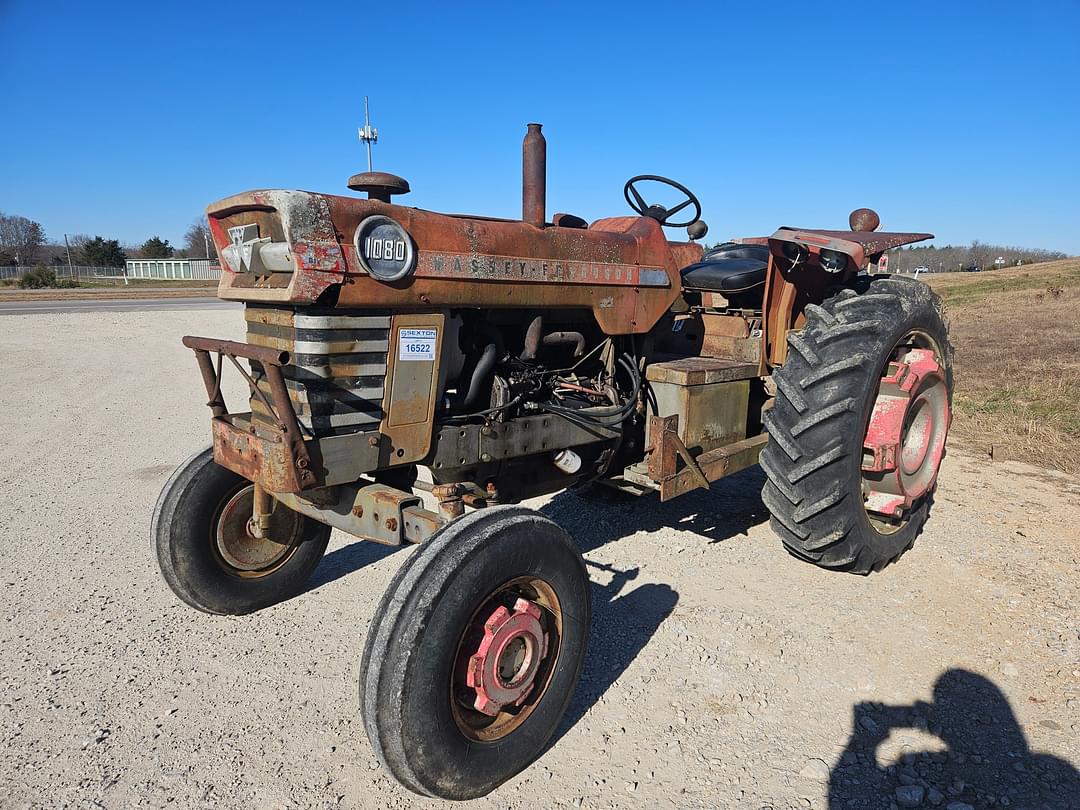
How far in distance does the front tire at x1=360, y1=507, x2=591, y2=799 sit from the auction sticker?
731 millimetres

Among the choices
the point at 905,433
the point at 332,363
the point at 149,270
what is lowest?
the point at 905,433

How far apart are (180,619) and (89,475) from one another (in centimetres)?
297

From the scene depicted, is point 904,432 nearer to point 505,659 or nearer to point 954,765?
point 954,765

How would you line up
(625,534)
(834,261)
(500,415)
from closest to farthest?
(500,415) < (834,261) < (625,534)

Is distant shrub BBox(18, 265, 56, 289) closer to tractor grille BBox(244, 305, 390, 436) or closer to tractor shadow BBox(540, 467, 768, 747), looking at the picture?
tractor shadow BBox(540, 467, 768, 747)

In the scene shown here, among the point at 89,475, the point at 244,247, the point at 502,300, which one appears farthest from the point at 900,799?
the point at 89,475

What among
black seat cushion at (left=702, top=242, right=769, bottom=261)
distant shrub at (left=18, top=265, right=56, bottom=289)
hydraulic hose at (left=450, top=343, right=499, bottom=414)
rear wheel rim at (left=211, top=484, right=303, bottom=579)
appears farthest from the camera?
distant shrub at (left=18, top=265, right=56, bottom=289)

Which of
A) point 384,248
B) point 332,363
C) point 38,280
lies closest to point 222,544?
point 332,363

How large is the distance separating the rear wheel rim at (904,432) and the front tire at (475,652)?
198cm

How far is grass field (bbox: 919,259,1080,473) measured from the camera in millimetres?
6395

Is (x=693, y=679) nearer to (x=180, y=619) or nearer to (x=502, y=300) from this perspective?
(x=502, y=300)

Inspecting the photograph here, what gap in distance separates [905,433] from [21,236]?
93521mm

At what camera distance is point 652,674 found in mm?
3053

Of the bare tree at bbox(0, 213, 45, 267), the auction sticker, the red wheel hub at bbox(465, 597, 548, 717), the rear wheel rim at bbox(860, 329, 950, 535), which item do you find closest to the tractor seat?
the rear wheel rim at bbox(860, 329, 950, 535)
